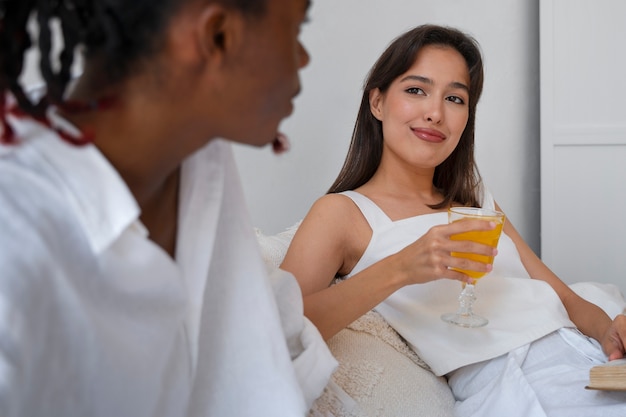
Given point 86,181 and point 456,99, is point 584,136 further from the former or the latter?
point 86,181

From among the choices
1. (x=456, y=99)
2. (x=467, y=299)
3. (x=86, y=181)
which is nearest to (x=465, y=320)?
(x=467, y=299)

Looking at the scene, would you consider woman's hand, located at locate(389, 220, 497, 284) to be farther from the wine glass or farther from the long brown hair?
the long brown hair

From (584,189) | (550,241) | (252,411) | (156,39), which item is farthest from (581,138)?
(156,39)

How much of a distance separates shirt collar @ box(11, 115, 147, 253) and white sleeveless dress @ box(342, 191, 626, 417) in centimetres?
104

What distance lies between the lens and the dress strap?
5.81ft

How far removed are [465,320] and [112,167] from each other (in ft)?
3.22

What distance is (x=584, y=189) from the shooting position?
9.91ft

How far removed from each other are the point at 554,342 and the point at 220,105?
3.83 ft

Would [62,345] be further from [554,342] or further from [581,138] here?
[581,138]

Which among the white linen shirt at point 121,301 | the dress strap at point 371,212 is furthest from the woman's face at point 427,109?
the white linen shirt at point 121,301

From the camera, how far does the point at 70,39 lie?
0.69 m

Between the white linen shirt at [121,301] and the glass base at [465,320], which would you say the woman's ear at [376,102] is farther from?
the white linen shirt at [121,301]

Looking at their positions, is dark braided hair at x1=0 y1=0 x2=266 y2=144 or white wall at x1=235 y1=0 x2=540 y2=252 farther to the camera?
white wall at x1=235 y1=0 x2=540 y2=252

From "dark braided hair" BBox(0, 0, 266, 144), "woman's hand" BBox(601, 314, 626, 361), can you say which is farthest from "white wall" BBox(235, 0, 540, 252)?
A: "dark braided hair" BBox(0, 0, 266, 144)
